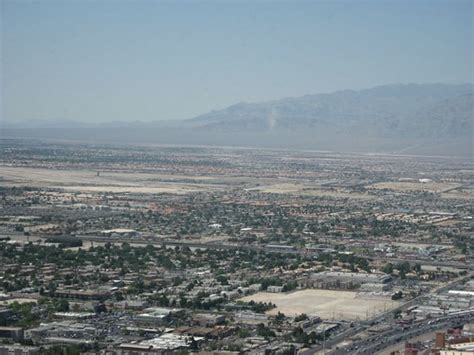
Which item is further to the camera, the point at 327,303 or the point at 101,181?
the point at 101,181

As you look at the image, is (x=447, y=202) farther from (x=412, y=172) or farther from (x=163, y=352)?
(x=163, y=352)

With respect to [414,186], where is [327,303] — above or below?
above

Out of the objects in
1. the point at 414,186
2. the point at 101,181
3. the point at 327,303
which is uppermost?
the point at 101,181

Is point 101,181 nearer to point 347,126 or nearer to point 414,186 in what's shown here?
point 414,186

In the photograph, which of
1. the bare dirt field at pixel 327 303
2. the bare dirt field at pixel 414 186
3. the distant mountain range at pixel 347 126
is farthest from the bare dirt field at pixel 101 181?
the distant mountain range at pixel 347 126

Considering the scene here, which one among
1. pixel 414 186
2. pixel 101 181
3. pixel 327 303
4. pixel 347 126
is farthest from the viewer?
pixel 347 126

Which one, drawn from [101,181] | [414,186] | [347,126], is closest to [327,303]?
[414,186]

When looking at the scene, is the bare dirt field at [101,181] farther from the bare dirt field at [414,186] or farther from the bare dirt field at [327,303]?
the bare dirt field at [327,303]
